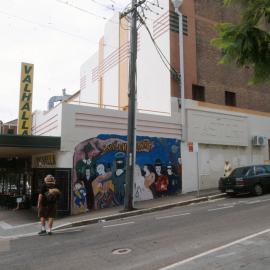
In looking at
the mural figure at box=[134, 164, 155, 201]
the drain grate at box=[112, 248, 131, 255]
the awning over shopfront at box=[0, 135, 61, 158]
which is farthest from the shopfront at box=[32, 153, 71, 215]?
the drain grate at box=[112, 248, 131, 255]

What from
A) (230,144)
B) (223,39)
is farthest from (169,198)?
(223,39)

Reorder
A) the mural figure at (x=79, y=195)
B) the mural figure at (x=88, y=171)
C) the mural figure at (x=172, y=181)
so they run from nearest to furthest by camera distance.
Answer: the mural figure at (x=79, y=195) < the mural figure at (x=88, y=171) < the mural figure at (x=172, y=181)

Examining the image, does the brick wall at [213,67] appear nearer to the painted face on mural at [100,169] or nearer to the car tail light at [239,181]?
the car tail light at [239,181]

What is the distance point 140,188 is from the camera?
65.4 feet

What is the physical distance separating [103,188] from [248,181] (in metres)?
6.99

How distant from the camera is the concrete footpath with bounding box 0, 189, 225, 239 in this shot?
45.3 feet

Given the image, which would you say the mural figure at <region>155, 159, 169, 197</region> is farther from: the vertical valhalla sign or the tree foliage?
the tree foliage

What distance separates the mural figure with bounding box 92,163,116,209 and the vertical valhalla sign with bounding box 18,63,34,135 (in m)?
6.73

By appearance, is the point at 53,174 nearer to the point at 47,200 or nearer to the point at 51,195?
the point at 47,200

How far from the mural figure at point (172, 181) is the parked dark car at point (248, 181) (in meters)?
2.43

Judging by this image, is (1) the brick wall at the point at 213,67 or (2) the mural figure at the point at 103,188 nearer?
(2) the mural figure at the point at 103,188

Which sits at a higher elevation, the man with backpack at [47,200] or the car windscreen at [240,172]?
the car windscreen at [240,172]

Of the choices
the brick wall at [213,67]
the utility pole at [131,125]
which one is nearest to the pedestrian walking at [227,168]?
the brick wall at [213,67]

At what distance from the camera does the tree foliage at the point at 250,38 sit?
5.11 m
